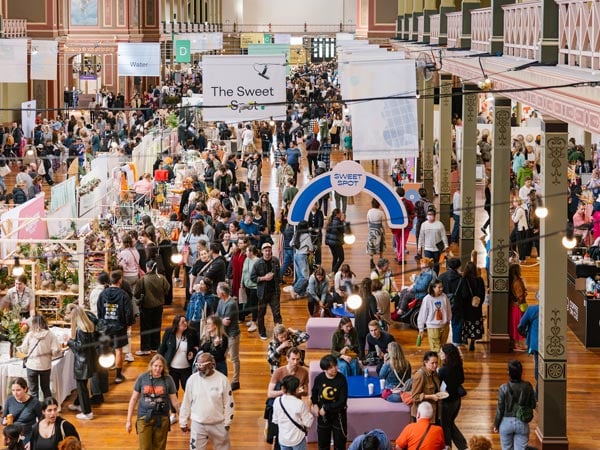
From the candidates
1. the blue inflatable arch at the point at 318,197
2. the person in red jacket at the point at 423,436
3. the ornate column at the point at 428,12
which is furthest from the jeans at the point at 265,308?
the ornate column at the point at 428,12

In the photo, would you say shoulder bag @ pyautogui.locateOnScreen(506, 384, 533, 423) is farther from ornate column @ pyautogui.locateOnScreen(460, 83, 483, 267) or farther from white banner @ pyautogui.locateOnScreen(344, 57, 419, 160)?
ornate column @ pyautogui.locateOnScreen(460, 83, 483, 267)

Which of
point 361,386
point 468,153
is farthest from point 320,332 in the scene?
point 468,153

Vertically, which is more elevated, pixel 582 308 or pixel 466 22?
pixel 466 22

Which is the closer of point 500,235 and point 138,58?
point 500,235

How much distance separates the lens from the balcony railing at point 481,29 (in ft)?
59.5

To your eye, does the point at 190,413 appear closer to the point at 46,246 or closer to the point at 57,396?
the point at 57,396

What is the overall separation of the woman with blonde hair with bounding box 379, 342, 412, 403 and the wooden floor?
1.02m

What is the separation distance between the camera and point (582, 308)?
55.0 feet

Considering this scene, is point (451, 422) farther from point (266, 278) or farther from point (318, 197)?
point (318, 197)

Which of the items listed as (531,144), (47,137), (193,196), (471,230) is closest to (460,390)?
(471,230)

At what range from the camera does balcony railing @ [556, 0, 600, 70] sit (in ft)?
32.8

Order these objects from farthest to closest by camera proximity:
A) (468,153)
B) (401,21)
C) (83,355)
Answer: (401,21)
(468,153)
(83,355)

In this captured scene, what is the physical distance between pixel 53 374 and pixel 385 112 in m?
5.86

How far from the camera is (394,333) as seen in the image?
17422mm
